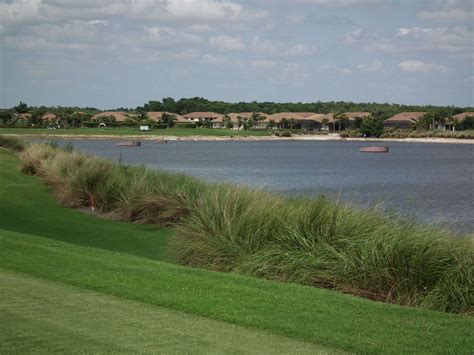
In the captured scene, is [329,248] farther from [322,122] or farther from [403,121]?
[322,122]

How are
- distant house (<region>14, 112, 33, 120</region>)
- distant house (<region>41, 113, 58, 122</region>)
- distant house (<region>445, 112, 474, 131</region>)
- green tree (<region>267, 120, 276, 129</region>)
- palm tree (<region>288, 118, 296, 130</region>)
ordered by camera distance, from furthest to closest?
green tree (<region>267, 120, 276, 129</region>) < palm tree (<region>288, 118, 296, 130</region>) < distant house (<region>445, 112, 474, 131</region>) < distant house (<region>41, 113, 58, 122</region>) < distant house (<region>14, 112, 33, 120</region>)

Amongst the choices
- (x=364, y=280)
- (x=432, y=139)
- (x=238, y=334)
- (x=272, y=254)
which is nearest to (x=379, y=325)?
(x=238, y=334)

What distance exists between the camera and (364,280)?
10648 millimetres

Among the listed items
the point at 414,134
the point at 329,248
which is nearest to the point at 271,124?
the point at 414,134

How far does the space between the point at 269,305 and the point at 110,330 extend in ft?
6.69

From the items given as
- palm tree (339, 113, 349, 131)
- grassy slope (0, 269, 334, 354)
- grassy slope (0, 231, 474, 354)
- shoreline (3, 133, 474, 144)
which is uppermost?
grassy slope (0, 269, 334, 354)

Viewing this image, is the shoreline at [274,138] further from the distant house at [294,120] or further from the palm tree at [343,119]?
the distant house at [294,120]

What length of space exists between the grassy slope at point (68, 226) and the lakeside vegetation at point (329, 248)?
208 cm

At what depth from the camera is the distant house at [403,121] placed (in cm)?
17750

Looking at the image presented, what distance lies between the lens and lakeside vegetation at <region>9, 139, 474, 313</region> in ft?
33.9

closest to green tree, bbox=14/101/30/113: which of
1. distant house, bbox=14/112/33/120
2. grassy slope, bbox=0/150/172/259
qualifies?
distant house, bbox=14/112/33/120

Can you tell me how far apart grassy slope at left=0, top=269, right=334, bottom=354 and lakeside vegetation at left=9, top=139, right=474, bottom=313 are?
11.7ft

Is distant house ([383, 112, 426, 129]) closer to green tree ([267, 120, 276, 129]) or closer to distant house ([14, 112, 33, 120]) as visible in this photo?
green tree ([267, 120, 276, 129])

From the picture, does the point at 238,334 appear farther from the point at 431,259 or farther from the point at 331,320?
the point at 431,259
